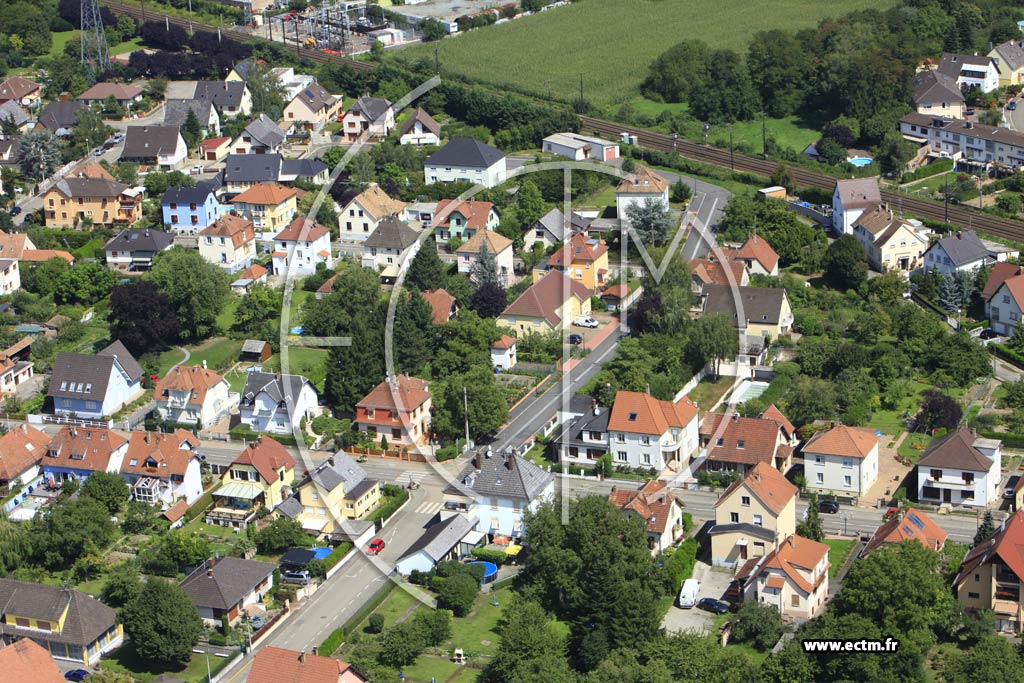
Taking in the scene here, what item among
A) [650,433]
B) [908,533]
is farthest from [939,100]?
[908,533]

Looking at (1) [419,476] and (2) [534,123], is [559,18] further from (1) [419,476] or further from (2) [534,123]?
(1) [419,476]

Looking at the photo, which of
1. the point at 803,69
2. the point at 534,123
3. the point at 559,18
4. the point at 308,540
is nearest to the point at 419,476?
the point at 308,540

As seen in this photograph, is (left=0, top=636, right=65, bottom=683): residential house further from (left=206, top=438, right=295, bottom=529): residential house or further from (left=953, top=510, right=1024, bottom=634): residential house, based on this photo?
(left=953, top=510, right=1024, bottom=634): residential house

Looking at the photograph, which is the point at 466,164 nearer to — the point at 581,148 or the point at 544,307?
the point at 581,148

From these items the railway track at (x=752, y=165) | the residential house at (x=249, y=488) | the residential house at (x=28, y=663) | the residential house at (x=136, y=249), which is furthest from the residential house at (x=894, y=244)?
the residential house at (x=28, y=663)

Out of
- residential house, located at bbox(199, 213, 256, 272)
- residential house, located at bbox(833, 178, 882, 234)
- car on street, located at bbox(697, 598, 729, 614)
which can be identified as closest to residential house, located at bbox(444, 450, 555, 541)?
car on street, located at bbox(697, 598, 729, 614)

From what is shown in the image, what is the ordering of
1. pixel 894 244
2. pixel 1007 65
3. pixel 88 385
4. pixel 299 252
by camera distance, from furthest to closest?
pixel 1007 65
pixel 299 252
pixel 894 244
pixel 88 385

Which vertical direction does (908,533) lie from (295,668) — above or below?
above
